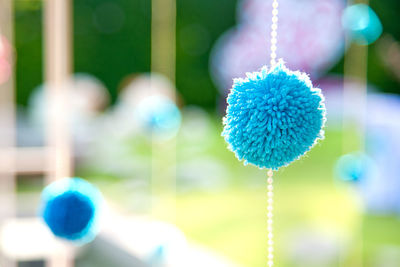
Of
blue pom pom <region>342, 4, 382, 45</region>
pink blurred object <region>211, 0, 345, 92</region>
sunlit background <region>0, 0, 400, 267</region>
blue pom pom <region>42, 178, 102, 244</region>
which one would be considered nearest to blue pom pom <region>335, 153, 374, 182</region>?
blue pom pom <region>342, 4, 382, 45</region>

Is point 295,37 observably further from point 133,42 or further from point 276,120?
point 276,120

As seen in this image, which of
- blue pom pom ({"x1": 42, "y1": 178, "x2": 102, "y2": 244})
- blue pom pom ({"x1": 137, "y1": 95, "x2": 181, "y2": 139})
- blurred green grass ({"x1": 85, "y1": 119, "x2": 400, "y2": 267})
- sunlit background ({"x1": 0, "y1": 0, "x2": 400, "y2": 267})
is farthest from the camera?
sunlit background ({"x1": 0, "y1": 0, "x2": 400, "y2": 267})

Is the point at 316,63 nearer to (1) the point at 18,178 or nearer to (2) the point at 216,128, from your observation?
(2) the point at 216,128

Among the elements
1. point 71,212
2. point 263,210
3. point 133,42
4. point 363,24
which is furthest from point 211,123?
point 71,212

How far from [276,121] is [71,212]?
305 mm

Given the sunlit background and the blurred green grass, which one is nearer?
the blurred green grass

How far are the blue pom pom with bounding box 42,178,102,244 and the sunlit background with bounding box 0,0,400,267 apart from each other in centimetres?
181

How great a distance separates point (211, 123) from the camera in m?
4.25

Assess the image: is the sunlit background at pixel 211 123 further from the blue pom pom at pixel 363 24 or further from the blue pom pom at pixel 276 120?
the blue pom pom at pixel 276 120

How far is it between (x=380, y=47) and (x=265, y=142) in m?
3.60

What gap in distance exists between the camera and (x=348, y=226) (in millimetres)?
2775

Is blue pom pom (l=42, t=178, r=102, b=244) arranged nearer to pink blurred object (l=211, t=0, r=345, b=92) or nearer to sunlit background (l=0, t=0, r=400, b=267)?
sunlit background (l=0, t=0, r=400, b=267)

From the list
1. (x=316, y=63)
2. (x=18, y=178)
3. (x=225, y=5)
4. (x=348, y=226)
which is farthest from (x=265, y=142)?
(x=225, y=5)

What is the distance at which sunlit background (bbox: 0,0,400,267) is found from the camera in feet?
8.63
